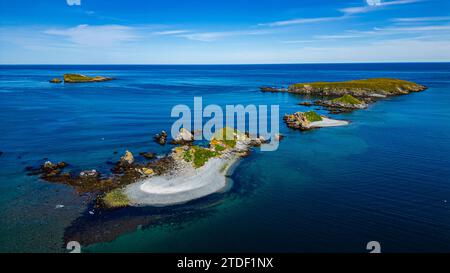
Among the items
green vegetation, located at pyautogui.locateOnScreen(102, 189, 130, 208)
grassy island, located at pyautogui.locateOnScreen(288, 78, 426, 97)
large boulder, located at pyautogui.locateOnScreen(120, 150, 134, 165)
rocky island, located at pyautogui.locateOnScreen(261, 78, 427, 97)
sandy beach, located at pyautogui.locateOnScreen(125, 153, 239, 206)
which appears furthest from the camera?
grassy island, located at pyautogui.locateOnScreen(288, 78, 426, 97)

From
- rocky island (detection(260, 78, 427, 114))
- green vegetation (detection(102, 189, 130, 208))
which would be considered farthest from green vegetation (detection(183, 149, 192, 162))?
rocky island (detection(260, 78, 427, 114))

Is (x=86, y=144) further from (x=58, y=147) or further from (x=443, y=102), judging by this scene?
(x=443, y=102)

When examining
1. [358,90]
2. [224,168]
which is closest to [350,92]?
[358,90]

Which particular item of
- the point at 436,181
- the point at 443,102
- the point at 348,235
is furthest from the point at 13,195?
the point at 443,102

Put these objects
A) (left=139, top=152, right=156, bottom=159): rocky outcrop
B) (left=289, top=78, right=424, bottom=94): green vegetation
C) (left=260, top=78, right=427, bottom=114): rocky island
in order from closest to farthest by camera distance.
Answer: (left=139, top=152, right=156, bottom=159): rocky outcrop
(left=260, top=78, right=427, bottom=114): rocky island
(left=289, top=78, right=424, bottom=94): green vegetation

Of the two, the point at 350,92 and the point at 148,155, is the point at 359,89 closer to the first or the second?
the point at 350,92

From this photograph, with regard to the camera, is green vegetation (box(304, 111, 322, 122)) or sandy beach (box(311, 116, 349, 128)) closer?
sandy beach (box(311, 116, 349, 128))

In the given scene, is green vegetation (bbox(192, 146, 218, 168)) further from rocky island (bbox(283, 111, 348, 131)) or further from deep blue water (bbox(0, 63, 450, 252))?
rocky island (bbox(283, 111, 348, 131))
